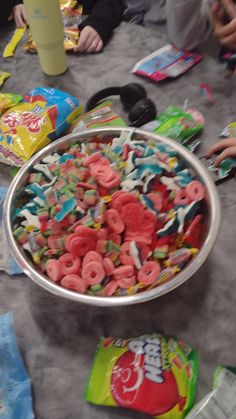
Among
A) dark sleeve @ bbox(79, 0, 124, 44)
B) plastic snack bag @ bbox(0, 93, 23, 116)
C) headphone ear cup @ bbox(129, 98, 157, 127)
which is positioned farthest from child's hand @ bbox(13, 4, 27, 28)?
headphone ear cup @ bbox(129, 98, 157, 127)

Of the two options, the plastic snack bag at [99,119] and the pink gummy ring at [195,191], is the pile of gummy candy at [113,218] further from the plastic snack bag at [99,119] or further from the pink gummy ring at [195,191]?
the plastic snack bag at [99,119]

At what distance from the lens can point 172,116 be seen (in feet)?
2.40

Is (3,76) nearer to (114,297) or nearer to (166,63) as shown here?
(166,63)

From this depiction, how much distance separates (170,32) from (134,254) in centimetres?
60

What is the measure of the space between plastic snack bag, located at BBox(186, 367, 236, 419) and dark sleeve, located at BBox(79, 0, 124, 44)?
0.79 m

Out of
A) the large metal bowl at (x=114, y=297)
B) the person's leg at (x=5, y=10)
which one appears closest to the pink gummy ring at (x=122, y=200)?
the large metal bowl at (x=114, y=297)

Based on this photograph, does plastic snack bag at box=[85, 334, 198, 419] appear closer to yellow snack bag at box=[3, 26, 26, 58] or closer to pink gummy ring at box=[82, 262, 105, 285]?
pink gummy ring at box=[82, 262, 105, 285]

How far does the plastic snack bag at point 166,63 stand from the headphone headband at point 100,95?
90 millimetres

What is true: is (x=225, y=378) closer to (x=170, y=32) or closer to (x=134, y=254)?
(x=134, y=254)

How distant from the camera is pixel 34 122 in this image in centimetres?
73

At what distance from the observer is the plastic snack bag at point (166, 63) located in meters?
0.85

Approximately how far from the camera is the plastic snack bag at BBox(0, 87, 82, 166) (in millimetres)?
713

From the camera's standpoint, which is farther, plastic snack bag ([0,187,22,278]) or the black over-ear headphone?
the black over-ear headphone

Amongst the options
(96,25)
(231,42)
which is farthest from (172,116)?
(96,25)
